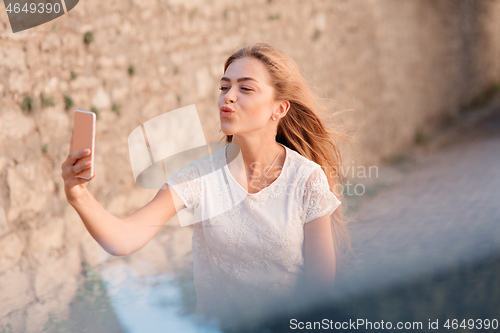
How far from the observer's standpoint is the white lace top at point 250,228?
69.0 inches

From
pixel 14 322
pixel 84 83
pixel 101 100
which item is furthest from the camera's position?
pixel 101 100

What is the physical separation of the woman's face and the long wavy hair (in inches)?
2.7

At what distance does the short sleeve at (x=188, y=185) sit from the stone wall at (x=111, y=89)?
773 millimetres

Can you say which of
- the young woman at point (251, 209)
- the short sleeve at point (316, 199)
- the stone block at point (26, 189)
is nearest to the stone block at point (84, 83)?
the stone block at point (26, 189)

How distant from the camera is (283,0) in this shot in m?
5.46

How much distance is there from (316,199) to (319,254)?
0.56ft

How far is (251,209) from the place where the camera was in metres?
1.77

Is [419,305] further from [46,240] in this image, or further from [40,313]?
[46,240]

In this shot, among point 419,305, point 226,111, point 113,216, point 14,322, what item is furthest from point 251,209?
point 14,322

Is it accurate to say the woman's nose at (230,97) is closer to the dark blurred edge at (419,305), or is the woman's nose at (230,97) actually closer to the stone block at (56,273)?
the dark blurred edge at (419,305)

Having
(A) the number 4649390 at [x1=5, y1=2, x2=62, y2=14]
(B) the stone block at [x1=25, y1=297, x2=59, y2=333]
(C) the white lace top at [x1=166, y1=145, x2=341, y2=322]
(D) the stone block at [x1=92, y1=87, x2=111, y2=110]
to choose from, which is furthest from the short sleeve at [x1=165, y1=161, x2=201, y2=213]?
(D) the stone block at [x1=92, y1=87, x2=111, y2=110]

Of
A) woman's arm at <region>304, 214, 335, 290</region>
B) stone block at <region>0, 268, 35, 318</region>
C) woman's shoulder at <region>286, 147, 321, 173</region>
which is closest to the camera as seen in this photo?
woman's arm at <region>304, 214, 335, 290</region>

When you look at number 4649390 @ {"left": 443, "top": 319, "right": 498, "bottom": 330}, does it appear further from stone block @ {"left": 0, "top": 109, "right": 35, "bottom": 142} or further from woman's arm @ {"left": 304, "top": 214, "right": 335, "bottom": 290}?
stone block @ {"left": 0, "top": 109, "right": 35, "bottom": 142}

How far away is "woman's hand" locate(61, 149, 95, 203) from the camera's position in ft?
A: 4.47
